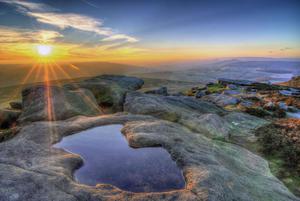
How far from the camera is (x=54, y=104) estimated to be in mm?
21922

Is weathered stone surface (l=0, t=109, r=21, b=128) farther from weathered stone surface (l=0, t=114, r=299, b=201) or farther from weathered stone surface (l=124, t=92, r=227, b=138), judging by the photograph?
weathered stone surface (l=124, t=92, r=227, b=138)

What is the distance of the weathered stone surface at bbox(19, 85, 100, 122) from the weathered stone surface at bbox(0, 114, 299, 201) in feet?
17.4

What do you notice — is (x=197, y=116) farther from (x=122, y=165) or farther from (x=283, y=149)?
(x=122, y=165)

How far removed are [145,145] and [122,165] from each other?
8.07 ft

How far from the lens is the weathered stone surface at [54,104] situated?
2056 centimetres

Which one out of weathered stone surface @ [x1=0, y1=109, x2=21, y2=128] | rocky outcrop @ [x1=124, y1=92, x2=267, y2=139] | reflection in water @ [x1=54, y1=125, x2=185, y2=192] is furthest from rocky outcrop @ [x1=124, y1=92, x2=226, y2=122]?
weathered stone surface @ [x1=0, y1=109, x2=21, y2=128]

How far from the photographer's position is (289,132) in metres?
19.4

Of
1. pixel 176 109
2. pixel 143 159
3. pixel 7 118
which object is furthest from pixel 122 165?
pixel 7 118

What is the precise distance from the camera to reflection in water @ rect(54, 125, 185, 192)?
8961mm

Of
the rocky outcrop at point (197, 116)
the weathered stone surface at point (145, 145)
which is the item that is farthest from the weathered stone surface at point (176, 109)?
the weathered stone surface at point (145, 145)

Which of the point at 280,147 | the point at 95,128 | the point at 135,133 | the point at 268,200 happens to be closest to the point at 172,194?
the point at 268,200

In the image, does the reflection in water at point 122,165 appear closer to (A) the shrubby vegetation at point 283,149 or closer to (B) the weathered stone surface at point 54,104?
(B) the weathered stone surface at point 54,104

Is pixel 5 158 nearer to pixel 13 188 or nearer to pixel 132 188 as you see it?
pixel 13 188

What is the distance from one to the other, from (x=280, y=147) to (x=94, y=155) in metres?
14.8
